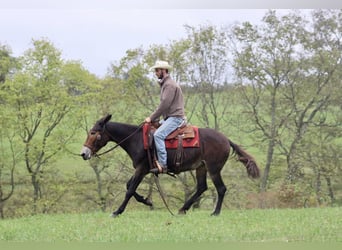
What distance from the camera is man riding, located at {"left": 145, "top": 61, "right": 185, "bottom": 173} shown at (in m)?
10.5

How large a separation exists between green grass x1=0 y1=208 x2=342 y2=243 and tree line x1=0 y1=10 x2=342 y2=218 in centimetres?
1845

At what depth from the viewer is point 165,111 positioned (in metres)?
10.7

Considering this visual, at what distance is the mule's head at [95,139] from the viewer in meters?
10.9

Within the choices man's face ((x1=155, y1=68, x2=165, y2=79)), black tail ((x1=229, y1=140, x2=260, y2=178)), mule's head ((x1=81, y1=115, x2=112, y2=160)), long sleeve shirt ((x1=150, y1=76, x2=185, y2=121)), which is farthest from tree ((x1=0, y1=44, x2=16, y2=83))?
long sleeve shirt ((x1=150, y1=76, x2=185, y2=121))

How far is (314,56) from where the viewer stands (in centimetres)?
2973

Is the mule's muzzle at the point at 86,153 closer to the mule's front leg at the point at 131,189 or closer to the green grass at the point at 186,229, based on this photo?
the mule's front leg at the point at 131,189

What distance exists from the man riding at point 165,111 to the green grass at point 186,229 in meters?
1.20

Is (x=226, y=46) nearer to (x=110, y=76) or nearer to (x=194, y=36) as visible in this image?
(x=194, y=36)

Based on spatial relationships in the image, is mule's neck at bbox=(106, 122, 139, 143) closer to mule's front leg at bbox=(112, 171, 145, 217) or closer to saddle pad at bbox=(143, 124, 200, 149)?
saddle pad at bbox=(143, 124, 200, 149)

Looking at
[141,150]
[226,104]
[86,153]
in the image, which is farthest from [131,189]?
[226,104]

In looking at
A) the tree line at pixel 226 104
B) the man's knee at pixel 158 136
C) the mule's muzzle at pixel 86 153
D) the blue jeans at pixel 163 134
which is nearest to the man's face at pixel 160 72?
the blue jeans at pixel 163 134

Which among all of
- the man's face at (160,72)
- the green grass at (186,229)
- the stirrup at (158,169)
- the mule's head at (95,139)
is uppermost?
the man's face at (160,72)

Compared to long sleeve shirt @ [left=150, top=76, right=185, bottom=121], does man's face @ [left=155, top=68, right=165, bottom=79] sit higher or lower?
higher

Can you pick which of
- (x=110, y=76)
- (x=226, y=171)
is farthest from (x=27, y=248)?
(x=110, y=76)
